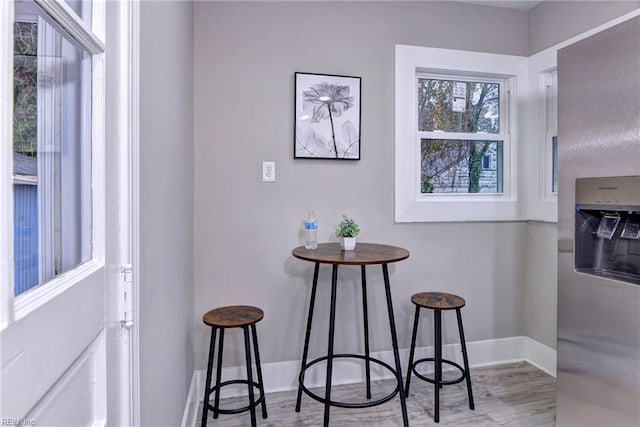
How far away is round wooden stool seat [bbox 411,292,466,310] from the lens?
2051 millimetres

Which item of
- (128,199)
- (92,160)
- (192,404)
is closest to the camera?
(92,160)

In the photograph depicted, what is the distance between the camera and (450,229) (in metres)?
2.53

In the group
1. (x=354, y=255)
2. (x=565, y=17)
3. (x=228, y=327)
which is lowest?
(x=228, y=327)

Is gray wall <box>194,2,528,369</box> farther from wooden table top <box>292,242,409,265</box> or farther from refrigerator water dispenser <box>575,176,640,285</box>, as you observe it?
refrigerator water dispenser <box>575,176,640,285</box>

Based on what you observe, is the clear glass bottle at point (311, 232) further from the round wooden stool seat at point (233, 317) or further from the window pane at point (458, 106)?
the window pane at point (458, 106)

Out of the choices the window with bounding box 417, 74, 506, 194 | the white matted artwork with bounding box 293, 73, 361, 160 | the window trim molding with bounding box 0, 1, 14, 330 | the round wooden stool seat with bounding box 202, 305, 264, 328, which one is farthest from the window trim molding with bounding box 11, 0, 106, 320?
the window with bounding box 417, 74, 506, 194

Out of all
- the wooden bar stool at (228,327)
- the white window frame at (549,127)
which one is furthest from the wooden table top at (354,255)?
the white window frame at (549,127)

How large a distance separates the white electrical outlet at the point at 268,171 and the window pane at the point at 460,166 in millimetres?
1069

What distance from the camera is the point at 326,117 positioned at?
229 centimetres

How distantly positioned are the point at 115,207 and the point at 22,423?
473 millimetres

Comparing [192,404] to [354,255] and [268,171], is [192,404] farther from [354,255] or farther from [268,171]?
[268,171]

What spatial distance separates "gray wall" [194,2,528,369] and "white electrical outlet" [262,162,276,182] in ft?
0.11

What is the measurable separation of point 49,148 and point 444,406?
90.4 inches

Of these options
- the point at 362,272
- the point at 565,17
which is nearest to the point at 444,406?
the point at 362,272
